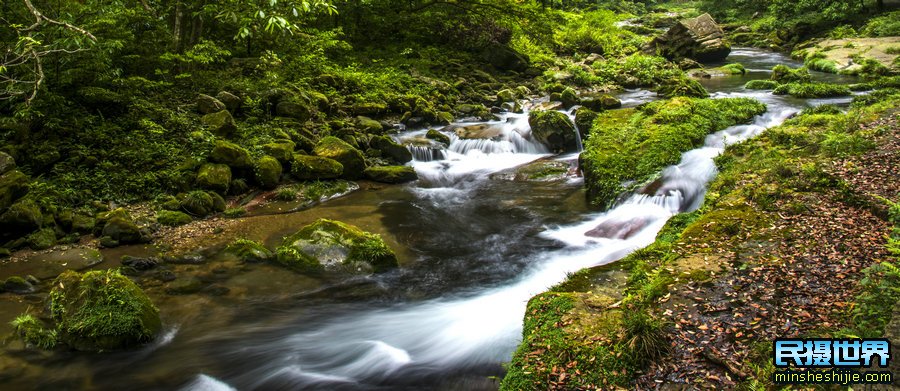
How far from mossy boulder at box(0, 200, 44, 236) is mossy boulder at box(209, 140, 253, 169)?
3.24 meters

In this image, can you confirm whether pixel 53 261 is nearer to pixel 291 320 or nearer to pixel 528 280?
pixel 291 320

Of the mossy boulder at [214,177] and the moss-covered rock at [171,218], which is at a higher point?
the mossy boulder at [214,177]

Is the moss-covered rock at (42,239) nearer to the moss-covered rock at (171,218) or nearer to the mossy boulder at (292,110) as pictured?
the moss-covered rock at (171,218)

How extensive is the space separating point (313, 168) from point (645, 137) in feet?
25.2

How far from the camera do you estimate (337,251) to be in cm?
784

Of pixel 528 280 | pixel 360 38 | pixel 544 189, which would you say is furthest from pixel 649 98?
pixel 528 280

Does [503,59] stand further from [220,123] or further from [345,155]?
[220,123]

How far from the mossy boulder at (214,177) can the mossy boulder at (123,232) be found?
6.07 feet

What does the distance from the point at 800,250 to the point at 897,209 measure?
1.04 meters

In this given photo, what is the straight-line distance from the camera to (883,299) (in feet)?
11.8

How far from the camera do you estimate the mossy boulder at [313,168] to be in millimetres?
11352

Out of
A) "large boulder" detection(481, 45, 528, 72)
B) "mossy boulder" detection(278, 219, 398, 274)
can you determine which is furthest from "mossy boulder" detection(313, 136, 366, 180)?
"large boulder" detection(481, 45, 528, 72)

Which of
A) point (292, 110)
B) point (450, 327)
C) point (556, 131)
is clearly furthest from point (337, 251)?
point (556, 131)

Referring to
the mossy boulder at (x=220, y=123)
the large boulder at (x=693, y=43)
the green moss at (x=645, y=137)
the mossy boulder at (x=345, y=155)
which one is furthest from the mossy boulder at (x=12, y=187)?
the large boulder at (x=693, y=43)
